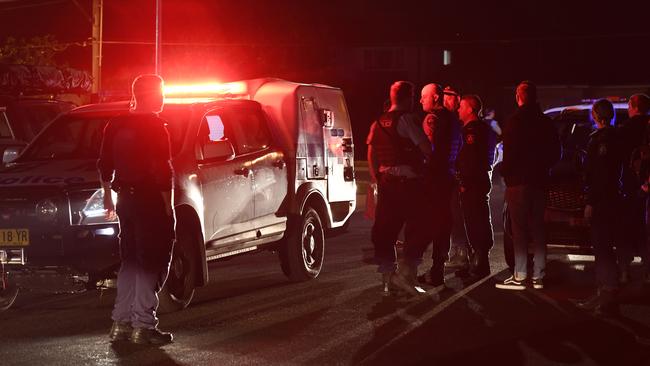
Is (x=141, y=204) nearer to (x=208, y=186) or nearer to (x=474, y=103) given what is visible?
(x=208, y=186)

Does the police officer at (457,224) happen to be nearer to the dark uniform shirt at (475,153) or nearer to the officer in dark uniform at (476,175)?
the officer in dark uniform at (476,175)

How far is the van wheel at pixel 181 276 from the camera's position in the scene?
9336 mm

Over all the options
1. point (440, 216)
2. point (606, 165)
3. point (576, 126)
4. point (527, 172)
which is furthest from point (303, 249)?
point (576, 126)

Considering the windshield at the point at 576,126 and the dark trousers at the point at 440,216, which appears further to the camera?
the windshield at the point at 576,126

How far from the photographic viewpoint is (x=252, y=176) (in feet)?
34.8

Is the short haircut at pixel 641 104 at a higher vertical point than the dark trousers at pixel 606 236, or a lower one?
higher

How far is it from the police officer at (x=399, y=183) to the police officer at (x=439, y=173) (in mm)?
449

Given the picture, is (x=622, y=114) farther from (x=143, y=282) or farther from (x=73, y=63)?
(x=73, y=63)

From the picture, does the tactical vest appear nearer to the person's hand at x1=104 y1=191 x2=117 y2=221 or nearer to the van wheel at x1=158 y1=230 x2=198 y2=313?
the van wheel at x1=158 y1=230 x2=198 y2=313

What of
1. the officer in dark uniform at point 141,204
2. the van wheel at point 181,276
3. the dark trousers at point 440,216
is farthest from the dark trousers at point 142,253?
the dark trousers at point 440,216

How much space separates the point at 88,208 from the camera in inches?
355

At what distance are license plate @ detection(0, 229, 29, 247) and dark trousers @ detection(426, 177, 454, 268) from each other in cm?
375

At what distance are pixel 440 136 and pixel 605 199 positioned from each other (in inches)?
80.2

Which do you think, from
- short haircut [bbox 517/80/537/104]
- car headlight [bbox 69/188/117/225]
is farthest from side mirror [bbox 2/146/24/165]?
short haircut [bbox 517/80/537/104]
